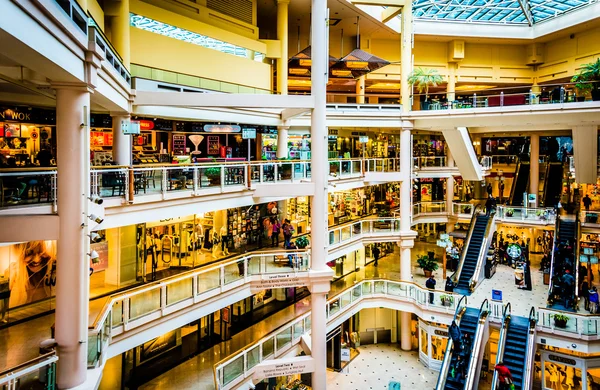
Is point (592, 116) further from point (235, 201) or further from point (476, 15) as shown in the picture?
point (235, 201)

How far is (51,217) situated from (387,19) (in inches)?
734

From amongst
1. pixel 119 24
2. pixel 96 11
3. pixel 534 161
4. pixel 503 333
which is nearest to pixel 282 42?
pixel 119 24

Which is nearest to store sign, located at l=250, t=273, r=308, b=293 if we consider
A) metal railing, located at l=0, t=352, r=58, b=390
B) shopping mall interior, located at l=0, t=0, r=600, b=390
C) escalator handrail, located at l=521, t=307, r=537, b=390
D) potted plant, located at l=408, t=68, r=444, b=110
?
shopping mall interior, located at l=0, t=0, r=600, b=390

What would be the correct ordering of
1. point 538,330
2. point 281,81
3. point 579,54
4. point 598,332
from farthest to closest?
point 579,54, point 281,81, point 538,330, point 598,332

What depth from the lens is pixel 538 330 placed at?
15.0 meters

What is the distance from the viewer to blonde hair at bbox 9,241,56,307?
9781 mm

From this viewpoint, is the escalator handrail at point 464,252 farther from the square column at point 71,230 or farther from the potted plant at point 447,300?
the square column at point 71,230

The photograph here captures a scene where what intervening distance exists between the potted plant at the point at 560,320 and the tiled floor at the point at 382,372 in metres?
5.11

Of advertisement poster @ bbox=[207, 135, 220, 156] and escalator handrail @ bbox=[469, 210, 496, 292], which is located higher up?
advertisement poster @ bbox=[207, 135, 220, 156]

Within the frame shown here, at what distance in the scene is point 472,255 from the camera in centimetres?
2034

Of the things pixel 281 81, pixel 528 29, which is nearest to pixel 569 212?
pixel 528 29

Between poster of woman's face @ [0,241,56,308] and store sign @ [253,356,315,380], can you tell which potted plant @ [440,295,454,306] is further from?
poster of woman's face @ [0,241,56,308]

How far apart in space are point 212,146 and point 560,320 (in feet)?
49.0

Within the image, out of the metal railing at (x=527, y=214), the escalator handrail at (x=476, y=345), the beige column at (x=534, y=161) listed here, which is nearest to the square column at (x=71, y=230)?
the escalator handrail at (x=476, y=345)
